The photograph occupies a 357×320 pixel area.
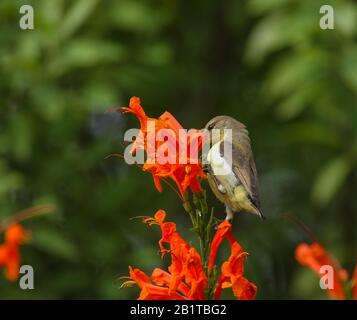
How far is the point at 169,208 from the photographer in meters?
5.66

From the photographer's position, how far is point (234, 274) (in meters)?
2.17

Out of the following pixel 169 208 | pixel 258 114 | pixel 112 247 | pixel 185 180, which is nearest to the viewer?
pixel 185 180

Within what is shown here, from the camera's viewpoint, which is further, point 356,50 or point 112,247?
point 112,247

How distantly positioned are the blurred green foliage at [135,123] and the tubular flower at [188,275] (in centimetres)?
251

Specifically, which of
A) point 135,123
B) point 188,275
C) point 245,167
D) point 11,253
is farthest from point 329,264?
point 135,123

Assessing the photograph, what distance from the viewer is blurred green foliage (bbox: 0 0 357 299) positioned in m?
4.94

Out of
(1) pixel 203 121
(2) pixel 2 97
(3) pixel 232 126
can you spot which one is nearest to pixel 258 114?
(1) pixel 203 121

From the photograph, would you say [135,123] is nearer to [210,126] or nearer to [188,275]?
[210,126]

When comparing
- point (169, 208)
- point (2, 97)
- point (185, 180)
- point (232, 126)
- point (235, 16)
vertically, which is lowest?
point (185, 180)

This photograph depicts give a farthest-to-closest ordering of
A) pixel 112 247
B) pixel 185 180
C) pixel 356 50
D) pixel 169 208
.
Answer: pixel 169 208 → pixel 112 247 → pixel 356 50 → pixel 185 180

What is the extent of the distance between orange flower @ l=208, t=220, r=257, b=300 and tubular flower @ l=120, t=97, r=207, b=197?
0.39 ft

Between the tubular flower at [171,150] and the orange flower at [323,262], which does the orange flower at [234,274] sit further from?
the orange flower at [323,262]

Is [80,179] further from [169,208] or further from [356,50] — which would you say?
[356,50]

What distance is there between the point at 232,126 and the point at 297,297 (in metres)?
3.36
